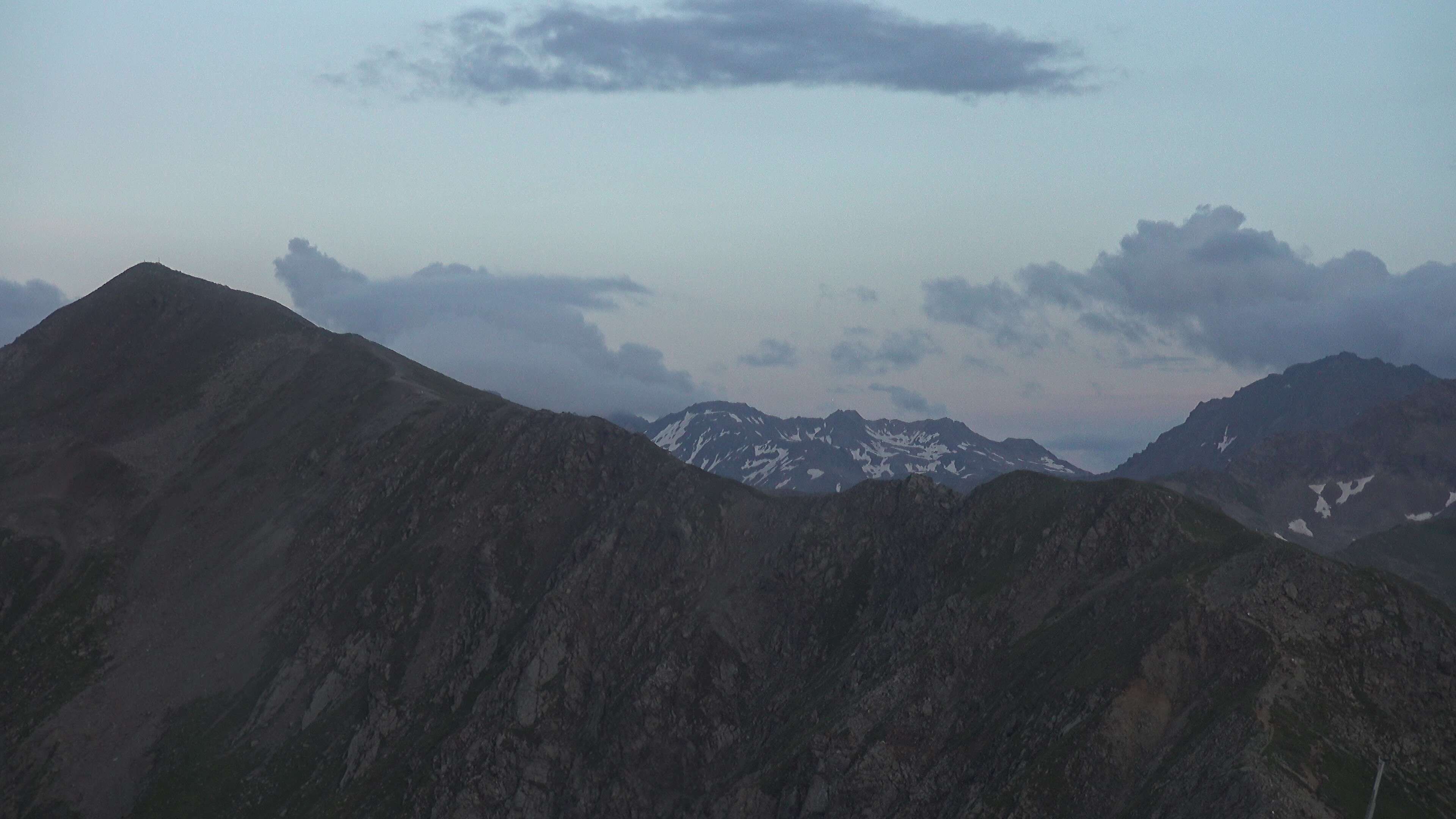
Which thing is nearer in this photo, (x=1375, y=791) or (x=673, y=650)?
(x=1375, y=791)

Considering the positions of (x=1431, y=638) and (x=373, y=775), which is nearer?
(x=1431, y=638)

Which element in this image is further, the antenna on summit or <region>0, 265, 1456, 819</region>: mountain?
<region>0, 265, 1456, 819</region>: mountain

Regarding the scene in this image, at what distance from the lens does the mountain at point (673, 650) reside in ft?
347

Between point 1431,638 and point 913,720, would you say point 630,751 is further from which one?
point 1431,638

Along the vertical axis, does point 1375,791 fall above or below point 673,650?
above

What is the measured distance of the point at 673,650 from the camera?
490ft

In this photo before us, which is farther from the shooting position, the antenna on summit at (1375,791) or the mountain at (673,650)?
the mountain at (673,650)

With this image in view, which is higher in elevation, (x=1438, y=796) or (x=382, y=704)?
(x=1438, y=796)

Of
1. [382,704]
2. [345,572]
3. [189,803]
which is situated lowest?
[189,803]

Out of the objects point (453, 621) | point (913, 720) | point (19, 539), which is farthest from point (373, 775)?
point (19, 539)

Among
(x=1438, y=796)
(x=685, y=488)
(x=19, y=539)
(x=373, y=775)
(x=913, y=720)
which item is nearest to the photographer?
(x=1438, y=796)

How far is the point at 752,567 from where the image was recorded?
6280 inches

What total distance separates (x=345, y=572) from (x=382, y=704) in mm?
27399

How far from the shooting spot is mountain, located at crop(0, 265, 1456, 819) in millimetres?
105688
